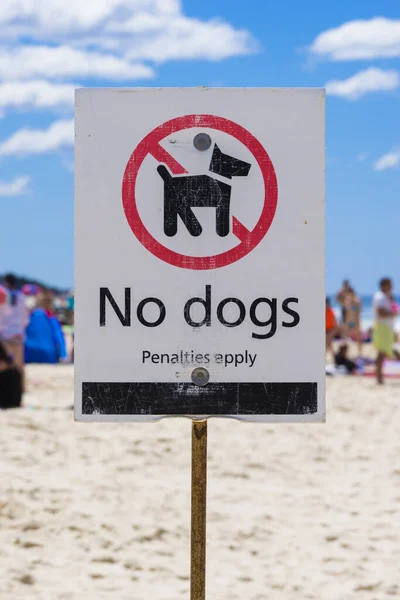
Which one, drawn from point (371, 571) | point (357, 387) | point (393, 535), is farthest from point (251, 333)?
point (357, 387)

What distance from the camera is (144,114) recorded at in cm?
248

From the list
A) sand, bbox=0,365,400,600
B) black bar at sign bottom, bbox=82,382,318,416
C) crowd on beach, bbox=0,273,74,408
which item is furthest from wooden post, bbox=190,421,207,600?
crowd on beach, bbox=0,273,74,408

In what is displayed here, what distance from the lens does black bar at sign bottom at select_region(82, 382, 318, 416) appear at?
2475mm

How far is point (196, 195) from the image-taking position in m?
2.48

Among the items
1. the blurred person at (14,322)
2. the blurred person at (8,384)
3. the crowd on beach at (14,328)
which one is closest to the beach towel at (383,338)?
the crowd on beach at (14,328)

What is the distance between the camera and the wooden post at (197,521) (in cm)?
254

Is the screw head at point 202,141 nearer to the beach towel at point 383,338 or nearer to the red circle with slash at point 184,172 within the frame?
the red circle with slash at point 184,172

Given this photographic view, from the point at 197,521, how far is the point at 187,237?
83 centimetres

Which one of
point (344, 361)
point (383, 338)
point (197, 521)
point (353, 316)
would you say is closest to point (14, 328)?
point (383, 338)

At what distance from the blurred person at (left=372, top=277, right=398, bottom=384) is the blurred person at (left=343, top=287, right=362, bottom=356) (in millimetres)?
4279

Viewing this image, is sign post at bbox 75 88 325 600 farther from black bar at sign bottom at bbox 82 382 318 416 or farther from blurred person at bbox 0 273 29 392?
blurred person at bbox 0 273 29 392

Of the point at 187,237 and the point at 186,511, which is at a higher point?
the point at 187,237

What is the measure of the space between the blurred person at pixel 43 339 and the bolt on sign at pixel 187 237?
451 inches

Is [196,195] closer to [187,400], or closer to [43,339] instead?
[187,400]
